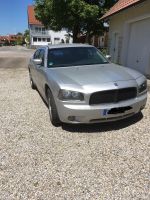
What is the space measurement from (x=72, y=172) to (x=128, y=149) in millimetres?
1094

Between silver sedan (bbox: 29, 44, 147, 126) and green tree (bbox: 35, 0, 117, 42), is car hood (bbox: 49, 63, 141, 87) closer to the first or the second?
silver sedan (bbox: 29, 44, 147, 126)

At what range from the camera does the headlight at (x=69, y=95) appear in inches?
155

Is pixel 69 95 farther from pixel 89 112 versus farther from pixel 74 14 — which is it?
pixel 74 14

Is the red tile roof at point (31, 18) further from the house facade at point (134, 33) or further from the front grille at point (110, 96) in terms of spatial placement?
the front grille at point (110, 96)

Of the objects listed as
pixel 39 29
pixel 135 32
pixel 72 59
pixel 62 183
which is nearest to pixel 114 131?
pixel 62 183

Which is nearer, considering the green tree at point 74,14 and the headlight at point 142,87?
the headlight at point 142,87

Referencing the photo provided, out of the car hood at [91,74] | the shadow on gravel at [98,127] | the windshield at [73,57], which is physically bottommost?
the shadow on gravel at [98,127]

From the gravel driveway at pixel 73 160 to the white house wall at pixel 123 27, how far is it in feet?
21.6

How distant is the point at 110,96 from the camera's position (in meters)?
4.01

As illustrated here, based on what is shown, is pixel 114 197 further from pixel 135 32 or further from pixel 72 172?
pixel 135 32

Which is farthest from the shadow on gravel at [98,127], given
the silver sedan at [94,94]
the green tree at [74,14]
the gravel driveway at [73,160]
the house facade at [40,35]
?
the house facade at [40,35]

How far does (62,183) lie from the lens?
9.78 feet

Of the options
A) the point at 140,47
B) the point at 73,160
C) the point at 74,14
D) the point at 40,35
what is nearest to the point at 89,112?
the point at 73,160

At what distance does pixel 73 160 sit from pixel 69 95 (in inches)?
44.4
